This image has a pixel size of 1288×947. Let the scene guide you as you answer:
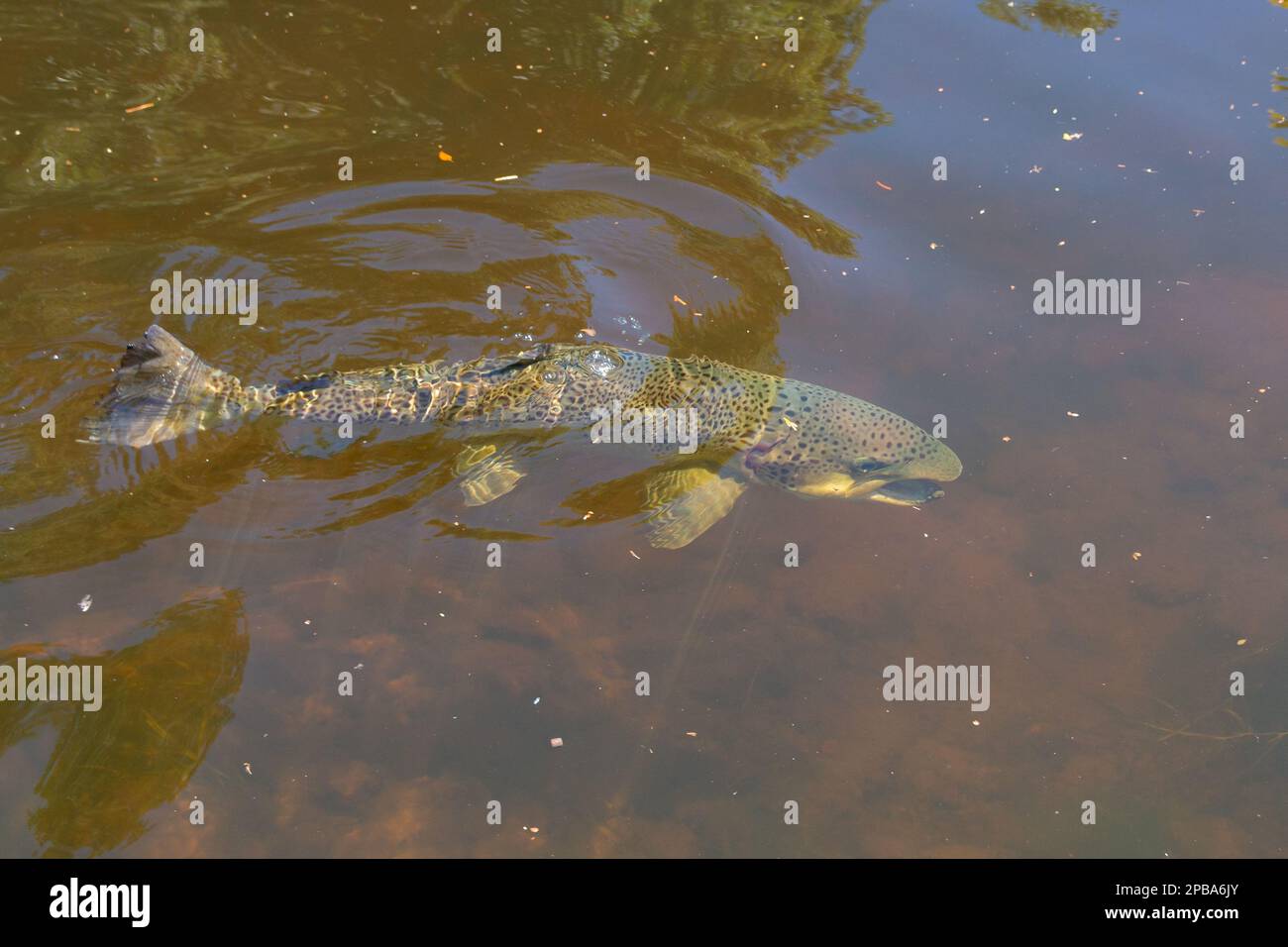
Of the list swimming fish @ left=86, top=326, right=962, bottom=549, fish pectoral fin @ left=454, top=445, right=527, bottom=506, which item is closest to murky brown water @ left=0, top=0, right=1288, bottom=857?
fish pectoral fin @ left=454, top=445, right=527, bottom=506

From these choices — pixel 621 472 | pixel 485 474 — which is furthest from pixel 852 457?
pixel 485 474

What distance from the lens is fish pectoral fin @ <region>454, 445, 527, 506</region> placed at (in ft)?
20.2

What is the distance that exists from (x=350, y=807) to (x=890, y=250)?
5.58 meters

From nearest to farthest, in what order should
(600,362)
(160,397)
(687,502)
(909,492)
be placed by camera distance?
(160,397), (687,502), (909,492), (600,362)

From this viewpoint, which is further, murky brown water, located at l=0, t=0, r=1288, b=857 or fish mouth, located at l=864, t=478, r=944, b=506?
fish mouth, located at l=864, t=478, r=944, b=506

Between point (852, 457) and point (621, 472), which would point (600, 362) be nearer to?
point (621, 472)

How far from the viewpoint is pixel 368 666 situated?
5375 mm

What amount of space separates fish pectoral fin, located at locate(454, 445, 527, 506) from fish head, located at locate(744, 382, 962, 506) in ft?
5.11

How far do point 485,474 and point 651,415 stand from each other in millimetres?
1129

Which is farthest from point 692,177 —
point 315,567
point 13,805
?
point 13,805

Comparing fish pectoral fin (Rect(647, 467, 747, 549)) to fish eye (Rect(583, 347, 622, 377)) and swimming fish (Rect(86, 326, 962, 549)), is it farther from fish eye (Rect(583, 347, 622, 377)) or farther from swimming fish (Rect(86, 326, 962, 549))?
fish eye (Rect(583, 347, 622, 377))

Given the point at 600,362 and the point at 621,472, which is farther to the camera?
the point at 600,362

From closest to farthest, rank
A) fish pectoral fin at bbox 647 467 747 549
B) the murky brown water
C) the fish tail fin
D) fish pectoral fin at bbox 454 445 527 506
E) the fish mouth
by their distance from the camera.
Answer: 1. the murky brown water
2. the fish tail fin
3. fish pectoral fin at bbox 647 467 747 549
4. fish pectoral fin at bbox 454 445 527 506
5. the fish mouth

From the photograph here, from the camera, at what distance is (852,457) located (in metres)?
6.43
